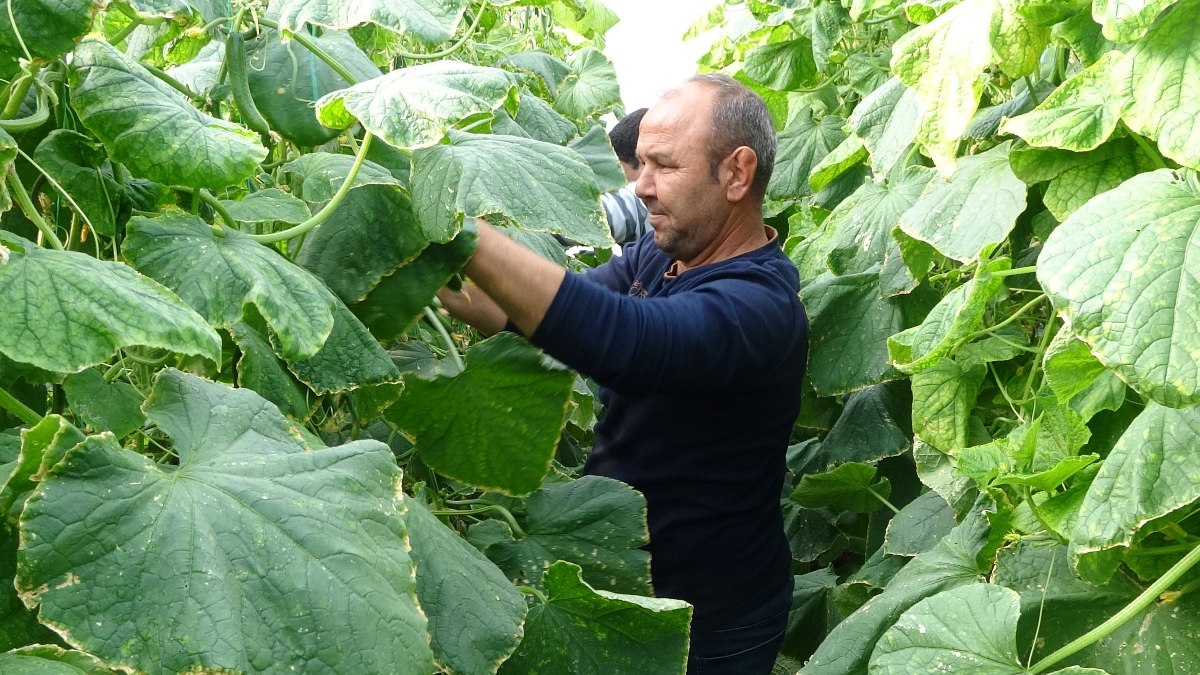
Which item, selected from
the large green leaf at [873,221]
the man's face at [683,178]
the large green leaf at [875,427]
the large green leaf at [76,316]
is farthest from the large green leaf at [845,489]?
the large green leaf at [76,316]

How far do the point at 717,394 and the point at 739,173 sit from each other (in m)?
0.43

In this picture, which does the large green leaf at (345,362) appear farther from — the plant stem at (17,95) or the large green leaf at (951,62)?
the large green leaf at (951,62)

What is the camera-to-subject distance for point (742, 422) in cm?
219

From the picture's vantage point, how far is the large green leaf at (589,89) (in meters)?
3.74

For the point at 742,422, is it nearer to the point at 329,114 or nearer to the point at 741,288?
the point at 741,288

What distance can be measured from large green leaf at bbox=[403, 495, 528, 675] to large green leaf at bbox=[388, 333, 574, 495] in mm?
159

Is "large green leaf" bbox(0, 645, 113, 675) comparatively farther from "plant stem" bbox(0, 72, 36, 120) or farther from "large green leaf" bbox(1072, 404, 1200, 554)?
"large green leaf" bbox(1072, 404, 1200, 554)

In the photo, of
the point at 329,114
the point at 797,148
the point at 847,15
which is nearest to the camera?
the point at 329,114

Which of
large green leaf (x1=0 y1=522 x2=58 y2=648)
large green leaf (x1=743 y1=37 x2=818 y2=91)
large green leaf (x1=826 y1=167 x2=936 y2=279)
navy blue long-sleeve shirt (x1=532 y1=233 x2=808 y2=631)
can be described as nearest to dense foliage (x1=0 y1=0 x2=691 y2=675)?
large green leaf (x1=0 y1=522 x2=58 y2=648)

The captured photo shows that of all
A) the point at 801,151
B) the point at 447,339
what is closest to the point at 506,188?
the point at 447,339

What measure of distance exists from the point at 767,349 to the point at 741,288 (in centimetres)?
11

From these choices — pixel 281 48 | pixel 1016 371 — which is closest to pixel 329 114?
pixel 281 48

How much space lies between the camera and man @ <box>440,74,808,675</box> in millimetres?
2049

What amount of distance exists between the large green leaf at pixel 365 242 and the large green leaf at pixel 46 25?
1.34ft
